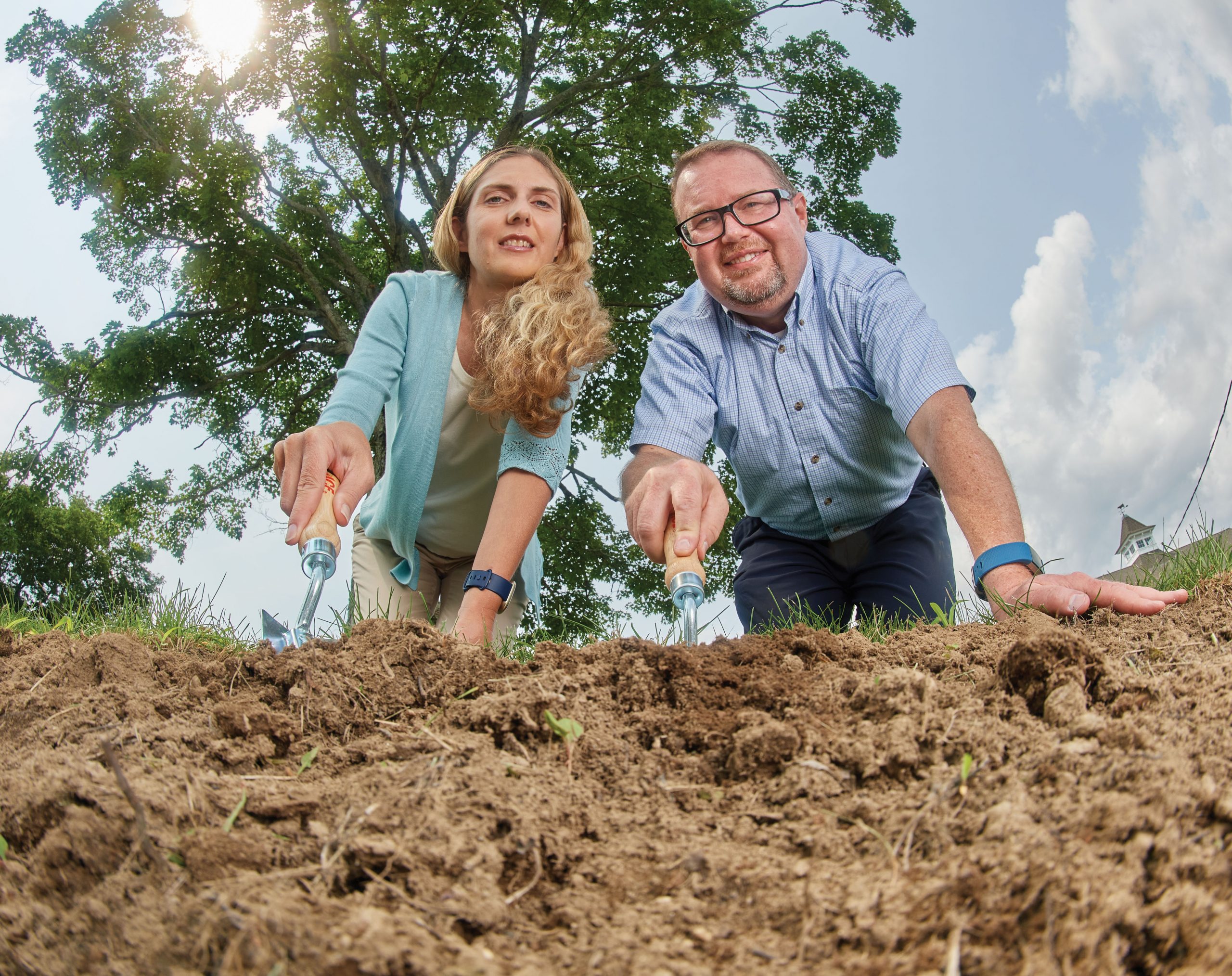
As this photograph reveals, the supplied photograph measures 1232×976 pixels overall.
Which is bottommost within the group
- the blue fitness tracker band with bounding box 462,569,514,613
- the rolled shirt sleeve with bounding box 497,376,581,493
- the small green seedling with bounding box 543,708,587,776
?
the small green seedling with bounding box 543,708,587,776

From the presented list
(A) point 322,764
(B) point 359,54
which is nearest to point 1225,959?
(A) point 322,764

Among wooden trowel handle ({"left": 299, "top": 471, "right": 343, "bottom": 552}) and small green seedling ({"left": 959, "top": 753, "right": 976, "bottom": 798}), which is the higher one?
wooden trowel handle ({"left": 299, "top": 471, "right": 343, "bottom": 552})

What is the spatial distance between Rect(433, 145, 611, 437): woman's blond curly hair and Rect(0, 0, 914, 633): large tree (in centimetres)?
771

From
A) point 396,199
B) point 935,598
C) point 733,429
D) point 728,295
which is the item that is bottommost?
point 935,598

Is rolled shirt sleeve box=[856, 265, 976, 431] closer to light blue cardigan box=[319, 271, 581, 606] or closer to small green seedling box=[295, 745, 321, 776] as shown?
light blue cardigan box=[319, 271, 581, 606]

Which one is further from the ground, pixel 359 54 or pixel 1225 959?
pixel 359 54

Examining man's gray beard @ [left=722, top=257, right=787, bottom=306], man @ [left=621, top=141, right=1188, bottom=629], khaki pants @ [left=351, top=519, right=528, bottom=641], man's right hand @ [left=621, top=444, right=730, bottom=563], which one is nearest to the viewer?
man's right hand @ [left=621, top=444, right=730, bottom=563]

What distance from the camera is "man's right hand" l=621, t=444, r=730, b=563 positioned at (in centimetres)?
249

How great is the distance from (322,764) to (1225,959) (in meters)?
1.35

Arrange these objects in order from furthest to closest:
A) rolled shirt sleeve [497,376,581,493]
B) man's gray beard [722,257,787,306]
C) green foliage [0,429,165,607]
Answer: green foliage [0,429,165,607], man's gray beard [722,257,787,306], rolled shirt sleeve [497,376,581,493]

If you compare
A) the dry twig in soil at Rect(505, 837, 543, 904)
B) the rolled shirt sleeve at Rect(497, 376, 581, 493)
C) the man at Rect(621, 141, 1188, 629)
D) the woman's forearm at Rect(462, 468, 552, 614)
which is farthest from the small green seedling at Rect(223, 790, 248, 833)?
the rolled shirt sleeve at Rect(497, 376, 581, 493)

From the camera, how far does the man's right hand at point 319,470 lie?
8.53 ft

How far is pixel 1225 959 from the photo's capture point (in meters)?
0.97

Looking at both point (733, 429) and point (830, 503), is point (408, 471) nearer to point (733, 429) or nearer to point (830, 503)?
point (733, 429)
